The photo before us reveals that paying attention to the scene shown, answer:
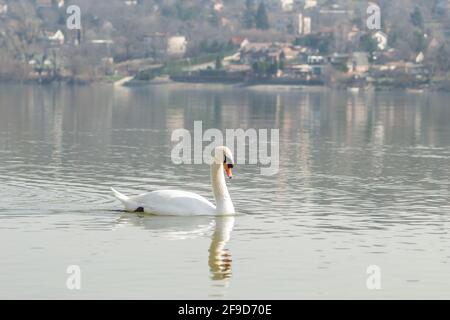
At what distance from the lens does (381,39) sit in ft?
550

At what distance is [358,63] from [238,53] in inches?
835

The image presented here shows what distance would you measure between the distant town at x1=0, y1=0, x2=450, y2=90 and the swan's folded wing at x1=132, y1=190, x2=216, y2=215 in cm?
10376

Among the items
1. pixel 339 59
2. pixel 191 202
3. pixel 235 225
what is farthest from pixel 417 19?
pixel 235 225

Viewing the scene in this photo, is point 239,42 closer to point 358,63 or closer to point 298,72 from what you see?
point 358,63

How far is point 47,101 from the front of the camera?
85.9 meters

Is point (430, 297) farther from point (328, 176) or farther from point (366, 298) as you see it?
point (328, 176)

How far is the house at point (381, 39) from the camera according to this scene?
16375 cm

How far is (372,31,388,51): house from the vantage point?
164 meters

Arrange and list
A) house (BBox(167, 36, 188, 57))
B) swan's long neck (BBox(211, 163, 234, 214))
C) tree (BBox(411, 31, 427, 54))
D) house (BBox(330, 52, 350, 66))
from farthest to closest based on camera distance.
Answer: house (BBox(167, 36, 188, 57)) < tree (BBox(411, 31, 427, 54)) < house (BBox(330, 52, 350, 66)) < swan's long neck (BBox(211, 163, 234, 214))

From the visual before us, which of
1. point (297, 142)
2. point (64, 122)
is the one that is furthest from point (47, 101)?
Answer: point (297, 142)
